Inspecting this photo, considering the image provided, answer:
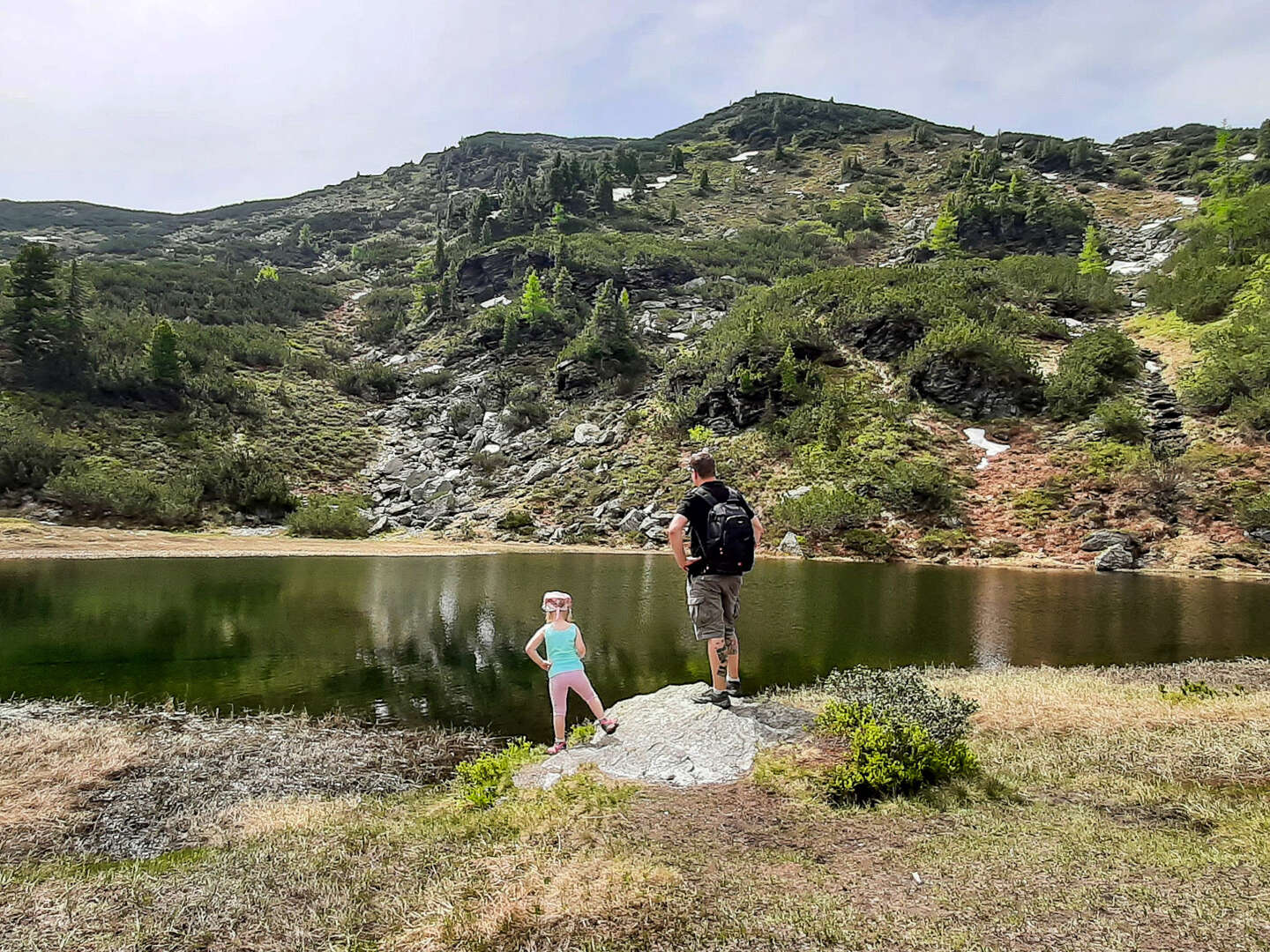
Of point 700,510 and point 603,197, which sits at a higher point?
point 603,197

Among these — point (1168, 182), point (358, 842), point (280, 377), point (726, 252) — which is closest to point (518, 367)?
point (280, 377)

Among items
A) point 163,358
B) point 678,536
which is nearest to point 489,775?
point 678,536

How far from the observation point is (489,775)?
7.24 m

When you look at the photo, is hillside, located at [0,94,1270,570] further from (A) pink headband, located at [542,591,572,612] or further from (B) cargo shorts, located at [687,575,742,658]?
(A) pink headband, located at [542,591,572,612]

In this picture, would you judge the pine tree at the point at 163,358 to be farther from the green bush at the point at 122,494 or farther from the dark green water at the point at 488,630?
the dark green water at the point at 488,630

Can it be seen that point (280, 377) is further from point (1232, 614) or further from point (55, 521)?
point (1232, 614)

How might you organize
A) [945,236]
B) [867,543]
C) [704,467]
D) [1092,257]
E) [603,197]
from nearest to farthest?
[704,467] < [867,543] < [1092,257] < [945,236] < [603,197]

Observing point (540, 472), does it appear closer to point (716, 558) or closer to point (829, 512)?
point (829, 512)

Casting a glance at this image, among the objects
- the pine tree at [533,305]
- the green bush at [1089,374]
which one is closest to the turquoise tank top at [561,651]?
the green bush at [1089,374]

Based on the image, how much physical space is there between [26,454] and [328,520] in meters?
15.7

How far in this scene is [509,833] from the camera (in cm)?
529

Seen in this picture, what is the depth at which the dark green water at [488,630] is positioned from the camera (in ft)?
38.4

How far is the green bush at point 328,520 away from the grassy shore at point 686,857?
36.3m

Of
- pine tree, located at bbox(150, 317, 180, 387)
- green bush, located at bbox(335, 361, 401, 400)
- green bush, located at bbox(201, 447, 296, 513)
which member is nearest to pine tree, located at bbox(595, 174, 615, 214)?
green bush, located at bbox(335, 361, 401, 400)
